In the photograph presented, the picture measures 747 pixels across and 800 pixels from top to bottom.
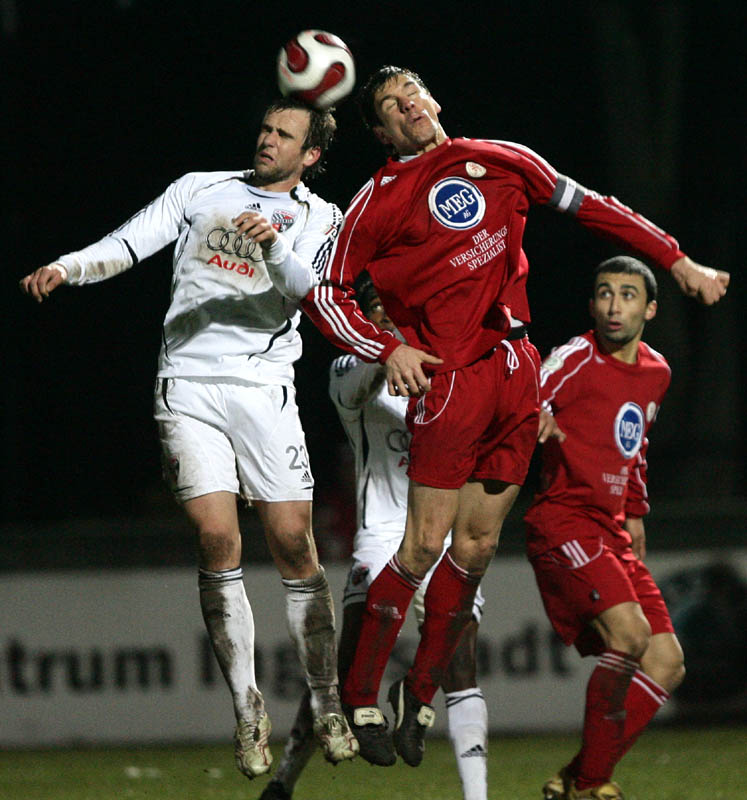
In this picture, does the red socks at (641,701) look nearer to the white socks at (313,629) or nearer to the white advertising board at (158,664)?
the white socks at (313,629)

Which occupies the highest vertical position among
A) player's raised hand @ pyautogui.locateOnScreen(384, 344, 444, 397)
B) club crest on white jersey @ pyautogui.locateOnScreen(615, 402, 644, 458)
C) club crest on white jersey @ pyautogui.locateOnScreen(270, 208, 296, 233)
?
club crest on white jersey @ pyautogui.locateOnScreen(270, 208, 296, 233)

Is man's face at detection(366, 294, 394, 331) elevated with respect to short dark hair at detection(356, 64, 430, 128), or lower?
lower

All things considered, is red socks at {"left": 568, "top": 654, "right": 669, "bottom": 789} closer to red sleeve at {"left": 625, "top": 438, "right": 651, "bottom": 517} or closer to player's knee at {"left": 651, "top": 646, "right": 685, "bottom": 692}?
player's knee at {"left": 651, "top": 646, "right": 685, "bottom": 692}

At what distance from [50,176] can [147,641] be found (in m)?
8.55

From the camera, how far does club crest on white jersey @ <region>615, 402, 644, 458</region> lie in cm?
675

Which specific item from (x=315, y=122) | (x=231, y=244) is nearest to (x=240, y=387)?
(x=231, y=244)

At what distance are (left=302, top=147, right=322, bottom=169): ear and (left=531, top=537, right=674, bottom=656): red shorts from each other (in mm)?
2041

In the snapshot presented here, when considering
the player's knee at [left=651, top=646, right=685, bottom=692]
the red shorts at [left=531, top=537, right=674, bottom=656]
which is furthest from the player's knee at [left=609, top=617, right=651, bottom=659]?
the player's knee at [left=651, top=646, right=685, bottom=692]

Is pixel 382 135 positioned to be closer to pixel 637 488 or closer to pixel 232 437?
pixel 232 437

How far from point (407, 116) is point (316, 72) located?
727 mm

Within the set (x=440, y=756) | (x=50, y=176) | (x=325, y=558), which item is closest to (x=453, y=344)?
(x=440, y=756)

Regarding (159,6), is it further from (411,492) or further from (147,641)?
(411,492)

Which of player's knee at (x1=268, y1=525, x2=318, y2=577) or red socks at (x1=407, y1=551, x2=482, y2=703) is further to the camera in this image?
player's knee at (x1=268, y1=525, x2=318, y2=577)

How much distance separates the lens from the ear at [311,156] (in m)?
6.18
